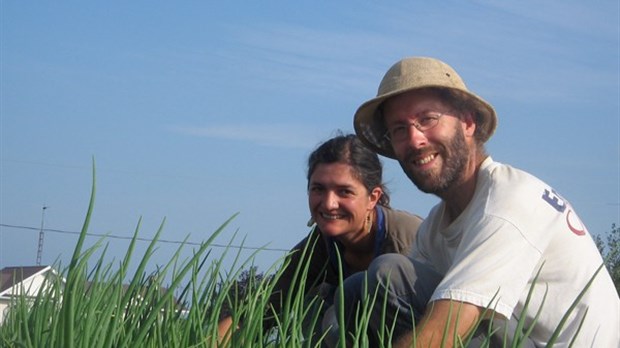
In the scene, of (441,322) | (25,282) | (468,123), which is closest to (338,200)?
(468,123)

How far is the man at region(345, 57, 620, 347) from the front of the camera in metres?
2.32

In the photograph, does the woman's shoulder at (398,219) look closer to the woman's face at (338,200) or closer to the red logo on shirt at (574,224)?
the woman's face at (338,200)

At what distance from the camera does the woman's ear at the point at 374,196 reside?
3.51 metres

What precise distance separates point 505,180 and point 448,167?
0.71ft

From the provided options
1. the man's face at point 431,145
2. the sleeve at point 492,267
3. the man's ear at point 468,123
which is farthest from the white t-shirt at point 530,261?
the man's ear at point 468,123

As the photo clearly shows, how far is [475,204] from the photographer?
2.59 metres

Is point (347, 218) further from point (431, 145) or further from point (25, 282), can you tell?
point (25, 282)

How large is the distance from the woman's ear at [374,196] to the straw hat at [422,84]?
41cm

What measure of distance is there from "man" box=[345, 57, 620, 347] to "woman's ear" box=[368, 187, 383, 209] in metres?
0.49

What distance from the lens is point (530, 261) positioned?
239 centimetres

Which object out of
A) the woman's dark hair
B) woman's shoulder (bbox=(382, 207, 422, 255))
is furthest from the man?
the woman's dark hair

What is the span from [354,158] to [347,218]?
21 cm

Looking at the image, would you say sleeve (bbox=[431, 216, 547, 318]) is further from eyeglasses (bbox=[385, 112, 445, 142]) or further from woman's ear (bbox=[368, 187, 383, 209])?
woman's ear (bbox=[368, 187, 383, 209])

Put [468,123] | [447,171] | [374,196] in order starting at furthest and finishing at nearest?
[374,196] → [468,123] → [447,171]
